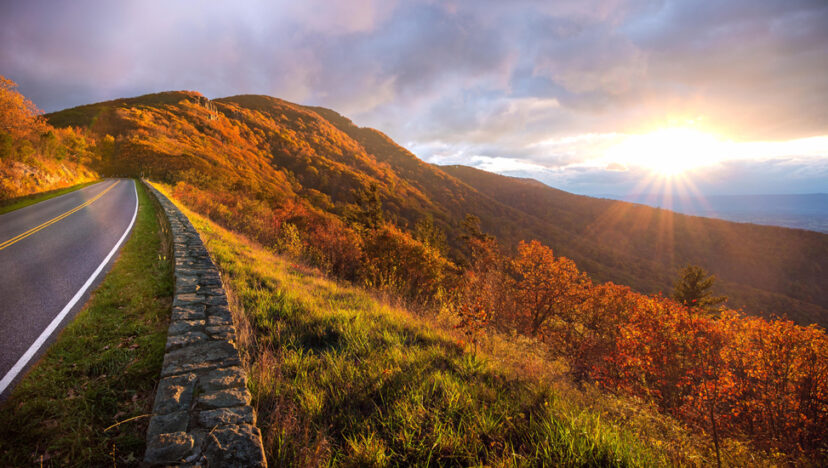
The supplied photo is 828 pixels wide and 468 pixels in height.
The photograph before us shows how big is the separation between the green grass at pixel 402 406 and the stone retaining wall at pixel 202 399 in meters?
0.26

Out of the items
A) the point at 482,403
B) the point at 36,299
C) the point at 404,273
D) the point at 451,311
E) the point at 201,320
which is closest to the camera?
the point at 482,403

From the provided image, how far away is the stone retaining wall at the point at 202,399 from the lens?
1.80 m

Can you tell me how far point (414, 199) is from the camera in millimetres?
85688

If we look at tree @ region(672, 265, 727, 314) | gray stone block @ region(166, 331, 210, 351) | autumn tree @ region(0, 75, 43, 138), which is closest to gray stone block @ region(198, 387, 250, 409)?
gray stone block @ region(166, 331, 210, 351)

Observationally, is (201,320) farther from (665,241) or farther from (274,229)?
(665,241)

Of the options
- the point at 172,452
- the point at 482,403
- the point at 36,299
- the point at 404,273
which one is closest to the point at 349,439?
the point at 172,452

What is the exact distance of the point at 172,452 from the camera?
1.76 metres

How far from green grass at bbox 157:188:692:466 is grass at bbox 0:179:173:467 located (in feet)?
2.88

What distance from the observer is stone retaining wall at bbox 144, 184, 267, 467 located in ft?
5.92

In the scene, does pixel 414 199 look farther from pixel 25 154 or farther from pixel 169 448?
pixel 169 448

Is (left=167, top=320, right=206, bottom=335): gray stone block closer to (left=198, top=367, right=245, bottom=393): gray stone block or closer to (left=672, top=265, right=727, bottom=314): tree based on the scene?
(left=198, top=367, right=245, bottom=393): gray stone block

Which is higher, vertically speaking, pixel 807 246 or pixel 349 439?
pixel 349 439

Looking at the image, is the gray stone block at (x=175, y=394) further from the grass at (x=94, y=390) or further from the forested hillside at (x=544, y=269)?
the forested hillside at (x=544, y=269)

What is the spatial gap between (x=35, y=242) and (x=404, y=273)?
37.3ft
